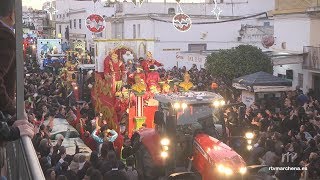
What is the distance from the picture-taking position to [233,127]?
12.5 m

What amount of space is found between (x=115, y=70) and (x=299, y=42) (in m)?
12.0

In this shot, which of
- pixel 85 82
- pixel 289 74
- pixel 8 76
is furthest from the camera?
pixel 289 74

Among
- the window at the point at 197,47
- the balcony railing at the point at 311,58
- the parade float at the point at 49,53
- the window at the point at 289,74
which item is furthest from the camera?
the window at the point at 197,47

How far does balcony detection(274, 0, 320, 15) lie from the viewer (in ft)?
80.6

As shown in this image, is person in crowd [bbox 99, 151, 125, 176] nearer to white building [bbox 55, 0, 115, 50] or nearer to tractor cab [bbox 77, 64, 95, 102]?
tractor cab [bbox 77, 64, 95, 102]

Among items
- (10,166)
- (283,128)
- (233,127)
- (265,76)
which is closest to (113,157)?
(233,127)

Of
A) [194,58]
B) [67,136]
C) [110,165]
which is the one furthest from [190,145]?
[194,58]

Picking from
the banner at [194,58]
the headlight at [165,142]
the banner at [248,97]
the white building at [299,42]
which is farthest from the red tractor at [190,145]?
the banner at [194,58]

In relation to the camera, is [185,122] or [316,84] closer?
[185,122]

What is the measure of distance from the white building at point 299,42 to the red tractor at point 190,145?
1454cm

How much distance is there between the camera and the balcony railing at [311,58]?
23.6m

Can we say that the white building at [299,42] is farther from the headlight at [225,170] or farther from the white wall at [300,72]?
the headlight at [225,170]

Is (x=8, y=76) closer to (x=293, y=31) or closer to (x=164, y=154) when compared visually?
(x=164, y=154)

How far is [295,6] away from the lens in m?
26.8
